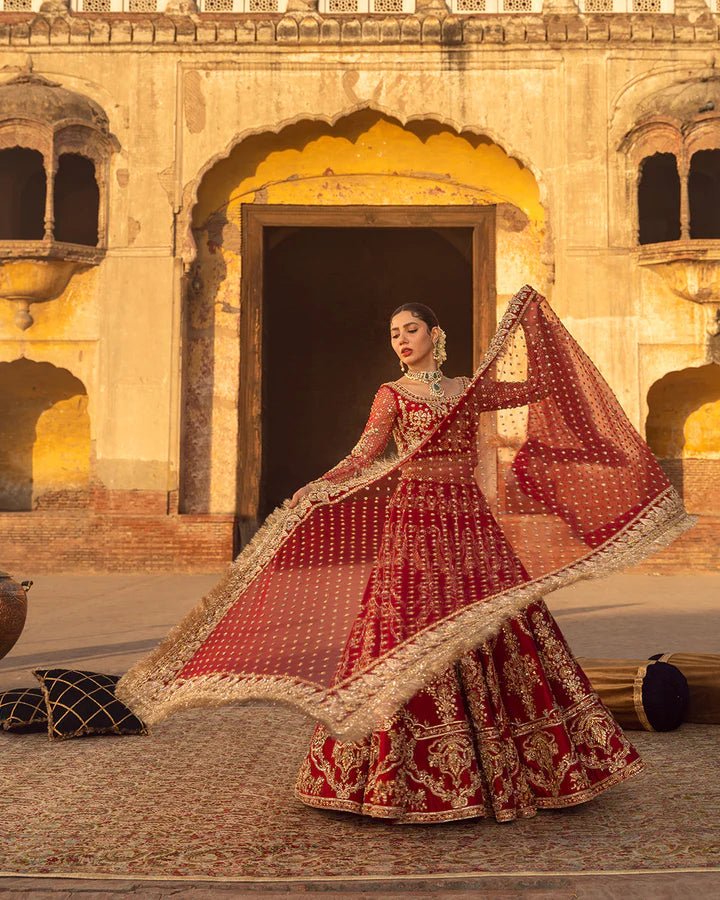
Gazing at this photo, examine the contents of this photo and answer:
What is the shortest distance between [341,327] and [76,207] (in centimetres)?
617

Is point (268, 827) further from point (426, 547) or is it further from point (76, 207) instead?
point (76, 207)

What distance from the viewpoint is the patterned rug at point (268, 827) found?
8.48ft

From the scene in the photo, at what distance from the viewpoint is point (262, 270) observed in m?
12.7

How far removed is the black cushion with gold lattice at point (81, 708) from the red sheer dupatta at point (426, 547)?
4.54 feet

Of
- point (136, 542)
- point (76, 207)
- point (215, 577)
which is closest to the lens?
point (215, 577)

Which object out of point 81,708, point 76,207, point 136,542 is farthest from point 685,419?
point 81,708

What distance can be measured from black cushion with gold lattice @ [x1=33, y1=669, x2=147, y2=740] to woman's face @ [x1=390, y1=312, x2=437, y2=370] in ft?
6.52

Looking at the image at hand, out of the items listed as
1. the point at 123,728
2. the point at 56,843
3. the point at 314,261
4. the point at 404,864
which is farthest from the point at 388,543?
the point at 314,261

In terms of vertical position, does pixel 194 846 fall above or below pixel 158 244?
below

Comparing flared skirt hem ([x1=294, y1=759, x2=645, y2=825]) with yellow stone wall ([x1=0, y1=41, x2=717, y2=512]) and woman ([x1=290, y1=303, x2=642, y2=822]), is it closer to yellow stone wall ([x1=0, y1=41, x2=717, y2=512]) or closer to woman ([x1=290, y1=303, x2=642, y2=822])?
woman ([x1=290, y1=303, x2=642, y2=822])

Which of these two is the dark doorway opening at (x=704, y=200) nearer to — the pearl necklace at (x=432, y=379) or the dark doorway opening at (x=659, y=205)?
the dark doorway opening at (x=659, y=205)

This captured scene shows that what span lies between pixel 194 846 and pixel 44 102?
10698mm

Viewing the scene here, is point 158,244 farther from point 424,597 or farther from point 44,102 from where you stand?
point 424,597

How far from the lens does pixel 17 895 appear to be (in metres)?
2.38
